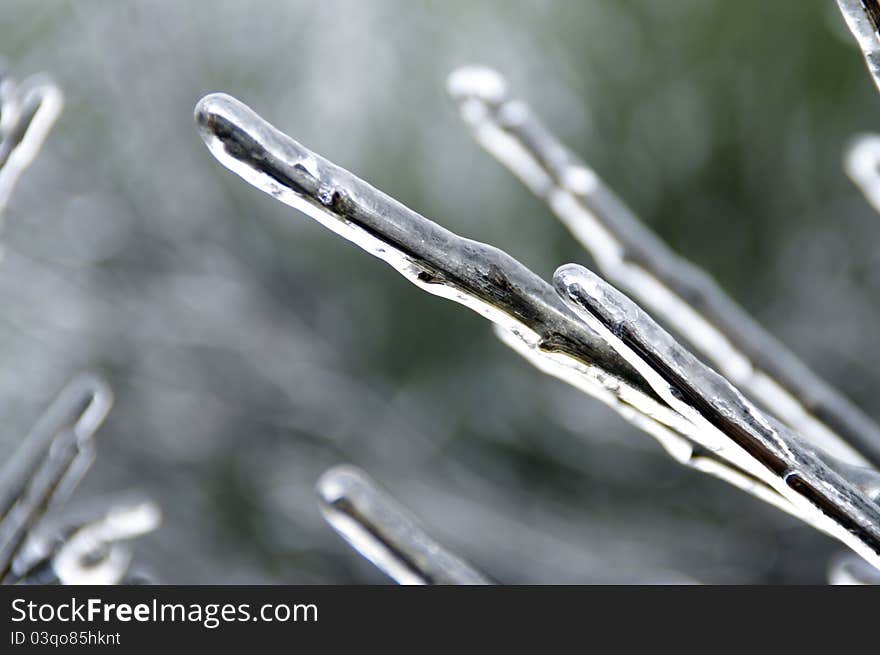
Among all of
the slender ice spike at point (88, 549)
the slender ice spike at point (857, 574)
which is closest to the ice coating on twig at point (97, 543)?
the slender ice spike at point (88, 549)

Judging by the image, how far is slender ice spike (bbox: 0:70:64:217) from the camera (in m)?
0.10

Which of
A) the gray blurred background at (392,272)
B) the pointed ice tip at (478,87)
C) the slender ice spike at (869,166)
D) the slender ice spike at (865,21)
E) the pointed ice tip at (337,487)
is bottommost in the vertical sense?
the pointed ice tip at (337,487)

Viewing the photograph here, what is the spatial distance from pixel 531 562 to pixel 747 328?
0.51 ft

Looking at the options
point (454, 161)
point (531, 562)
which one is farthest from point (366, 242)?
point (454, 161)

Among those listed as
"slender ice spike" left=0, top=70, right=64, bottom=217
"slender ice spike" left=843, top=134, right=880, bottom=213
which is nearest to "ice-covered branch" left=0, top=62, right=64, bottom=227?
"slender ice spike" left=0, top=70, right=64, bottom=217

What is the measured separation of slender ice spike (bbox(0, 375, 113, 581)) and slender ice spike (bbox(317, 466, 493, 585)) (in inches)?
1.5

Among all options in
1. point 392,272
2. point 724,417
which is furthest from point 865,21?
point 392,272

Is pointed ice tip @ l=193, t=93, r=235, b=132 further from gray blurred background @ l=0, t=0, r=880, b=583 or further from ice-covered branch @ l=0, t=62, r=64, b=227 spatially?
gray blurred background @ l=0, t=0, r=880, b=583

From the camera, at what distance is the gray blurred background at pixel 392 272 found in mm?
301

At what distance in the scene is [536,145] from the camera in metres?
0.14

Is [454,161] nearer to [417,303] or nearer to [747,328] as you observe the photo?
[417,303]

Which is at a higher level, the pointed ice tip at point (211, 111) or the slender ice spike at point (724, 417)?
the pointed ice tip at point (211, 111)

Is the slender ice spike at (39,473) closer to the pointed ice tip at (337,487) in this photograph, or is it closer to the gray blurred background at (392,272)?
the pointed ice tip at (337,487)
